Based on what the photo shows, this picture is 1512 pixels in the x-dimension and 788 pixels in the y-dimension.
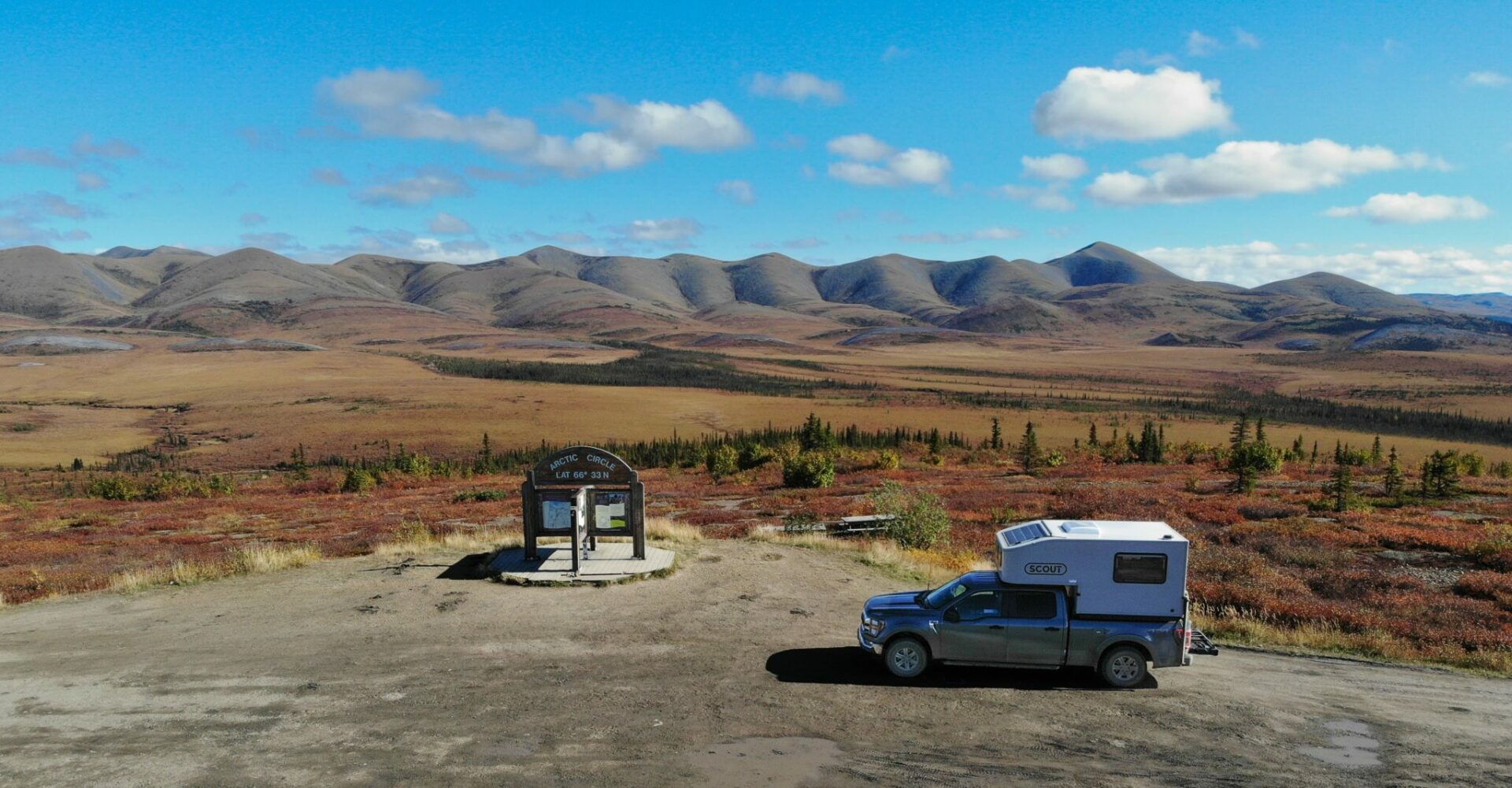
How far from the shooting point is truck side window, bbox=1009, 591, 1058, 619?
1155cm

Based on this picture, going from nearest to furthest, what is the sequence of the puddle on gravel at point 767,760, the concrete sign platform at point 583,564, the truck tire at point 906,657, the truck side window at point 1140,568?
the puddle on gravel at point 767,760, the truck side window at point 1140,568, the truck tire at point 906,657, the concrete sign platform at point 583,564

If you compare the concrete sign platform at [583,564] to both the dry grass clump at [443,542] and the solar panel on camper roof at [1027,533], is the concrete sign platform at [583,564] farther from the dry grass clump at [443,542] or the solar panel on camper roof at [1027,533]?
the solar panel on camper roof at [1027,533]

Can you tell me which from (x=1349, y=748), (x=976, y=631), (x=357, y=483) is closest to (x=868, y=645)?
(x=976, y=631)

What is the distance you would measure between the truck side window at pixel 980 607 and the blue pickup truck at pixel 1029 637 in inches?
0.5

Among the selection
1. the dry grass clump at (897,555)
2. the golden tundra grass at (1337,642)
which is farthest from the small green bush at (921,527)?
the golden tundra grass at (1337,642)

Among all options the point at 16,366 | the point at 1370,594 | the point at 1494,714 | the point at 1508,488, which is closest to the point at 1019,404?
the point at 1508,488

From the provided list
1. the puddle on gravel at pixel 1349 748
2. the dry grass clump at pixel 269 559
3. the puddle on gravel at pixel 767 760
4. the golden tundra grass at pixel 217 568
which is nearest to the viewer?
the puddle on gravel at pixel 767 760

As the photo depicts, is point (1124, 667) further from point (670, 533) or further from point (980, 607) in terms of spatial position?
point (670, 533)

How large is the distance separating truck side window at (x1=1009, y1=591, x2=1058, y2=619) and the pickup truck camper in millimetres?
12

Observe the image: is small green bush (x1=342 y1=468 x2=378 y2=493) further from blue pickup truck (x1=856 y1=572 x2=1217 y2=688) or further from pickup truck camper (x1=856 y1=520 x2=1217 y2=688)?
pickup truck camper (x1=856 y1=520 x2=1217 y2=688)

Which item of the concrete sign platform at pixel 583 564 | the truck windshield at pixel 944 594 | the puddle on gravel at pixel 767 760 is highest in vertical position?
the truck windshield at pixel 944 594

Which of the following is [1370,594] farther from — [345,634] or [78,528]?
[78,528]

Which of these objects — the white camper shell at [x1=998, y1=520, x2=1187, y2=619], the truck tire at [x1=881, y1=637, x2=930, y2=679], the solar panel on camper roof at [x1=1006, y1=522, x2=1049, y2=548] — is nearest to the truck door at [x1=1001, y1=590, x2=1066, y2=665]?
the white camper shell at [x1=998, y1=520, x2=1187, y2=619]

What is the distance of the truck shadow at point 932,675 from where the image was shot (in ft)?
38.1
